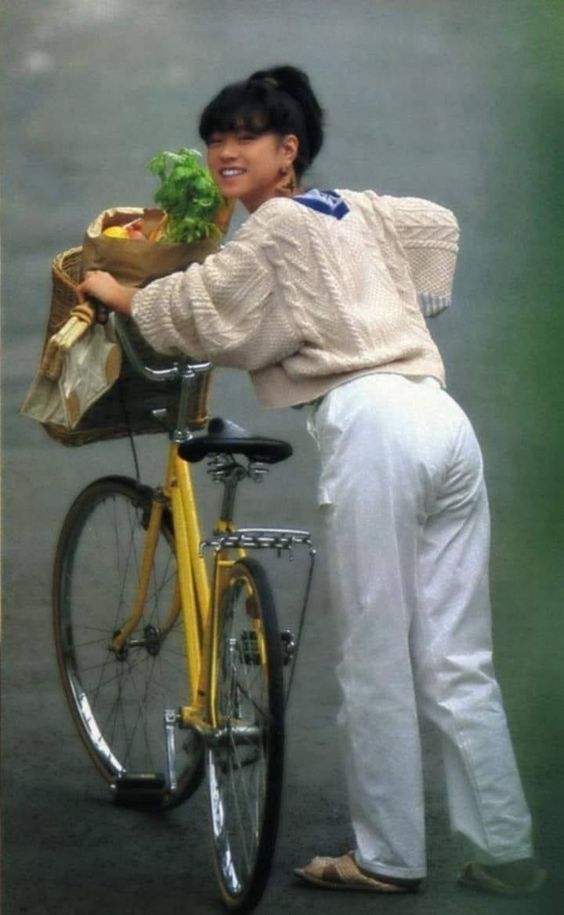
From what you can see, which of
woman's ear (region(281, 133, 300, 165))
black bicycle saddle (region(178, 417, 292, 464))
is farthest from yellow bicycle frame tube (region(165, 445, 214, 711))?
woman's ear (region(281, 133, 300, 165))

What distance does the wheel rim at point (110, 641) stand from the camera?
5008 mm

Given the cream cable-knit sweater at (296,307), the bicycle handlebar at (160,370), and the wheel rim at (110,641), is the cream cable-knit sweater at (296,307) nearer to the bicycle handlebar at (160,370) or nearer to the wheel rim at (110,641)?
the bicycle handlebar at (160,370)

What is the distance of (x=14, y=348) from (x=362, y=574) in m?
1.03

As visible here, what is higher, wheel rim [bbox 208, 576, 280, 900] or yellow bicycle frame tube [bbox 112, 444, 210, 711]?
yellow bicycle frame tube [bbox 112, 444, 210, 711]

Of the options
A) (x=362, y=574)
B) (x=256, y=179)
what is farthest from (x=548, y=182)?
(x=362, y=574)

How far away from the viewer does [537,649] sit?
482 centimetres

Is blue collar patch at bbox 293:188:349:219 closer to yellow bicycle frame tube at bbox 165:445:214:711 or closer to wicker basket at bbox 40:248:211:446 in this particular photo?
wicker basket at bbox 40:248:211:446

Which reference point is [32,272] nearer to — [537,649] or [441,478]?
[441,478]

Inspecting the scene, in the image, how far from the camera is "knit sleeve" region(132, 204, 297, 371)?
448 centimetres

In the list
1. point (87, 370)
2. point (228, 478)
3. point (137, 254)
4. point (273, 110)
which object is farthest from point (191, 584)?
point (273, 110)

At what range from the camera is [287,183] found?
15.4 ft

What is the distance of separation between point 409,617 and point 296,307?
0.76 metres

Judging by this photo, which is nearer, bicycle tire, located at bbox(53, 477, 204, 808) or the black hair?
the black hair

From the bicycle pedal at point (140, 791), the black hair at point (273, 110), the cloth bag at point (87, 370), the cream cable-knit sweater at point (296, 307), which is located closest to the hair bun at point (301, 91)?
the black hair at point (273, 110)
